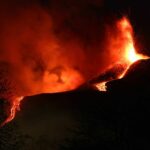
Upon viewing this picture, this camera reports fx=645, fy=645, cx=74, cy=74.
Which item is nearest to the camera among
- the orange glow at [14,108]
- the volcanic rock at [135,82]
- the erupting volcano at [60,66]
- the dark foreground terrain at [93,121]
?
the dark foreground terrain at [93,121]

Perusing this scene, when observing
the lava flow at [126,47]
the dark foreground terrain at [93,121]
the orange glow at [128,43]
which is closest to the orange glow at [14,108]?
the dark foreground terrain at [93,121]

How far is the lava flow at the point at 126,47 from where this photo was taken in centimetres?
2894

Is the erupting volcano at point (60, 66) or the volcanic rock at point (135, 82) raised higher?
the erupting volcano at point (60, 66)

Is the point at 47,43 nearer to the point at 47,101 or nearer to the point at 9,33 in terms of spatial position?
the point at 9,33

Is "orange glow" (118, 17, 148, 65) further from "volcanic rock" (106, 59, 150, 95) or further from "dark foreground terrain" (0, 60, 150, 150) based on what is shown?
"dark foreground terrain" (0, 60, 150, 150)

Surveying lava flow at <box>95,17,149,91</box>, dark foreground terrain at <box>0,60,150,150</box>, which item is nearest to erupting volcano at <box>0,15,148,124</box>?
lava flow at <box>95,17,149,91</box>

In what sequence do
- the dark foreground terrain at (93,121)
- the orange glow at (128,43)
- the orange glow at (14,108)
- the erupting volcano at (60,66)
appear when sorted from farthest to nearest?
the erupting volcano at (60,66) → the orange glow at (128,43) → the orange glow at (14,108) → the dark foreground terrain at (93,121)

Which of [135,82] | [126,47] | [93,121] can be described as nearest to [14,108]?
[93,121]

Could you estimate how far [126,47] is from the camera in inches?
1240

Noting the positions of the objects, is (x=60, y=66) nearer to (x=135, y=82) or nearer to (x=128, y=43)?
(x=128, y=43)

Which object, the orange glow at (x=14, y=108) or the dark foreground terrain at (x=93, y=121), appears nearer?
the dark foreground terrain at (x=93, y=121)

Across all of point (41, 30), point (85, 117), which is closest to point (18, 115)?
point (85, 117)

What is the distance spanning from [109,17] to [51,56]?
3826 millimetres

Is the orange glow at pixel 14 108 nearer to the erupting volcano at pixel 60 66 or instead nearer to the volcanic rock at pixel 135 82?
the erupting volcano at pixel 60 66
